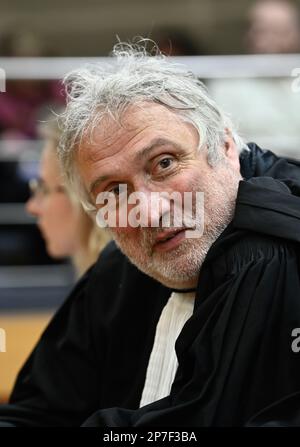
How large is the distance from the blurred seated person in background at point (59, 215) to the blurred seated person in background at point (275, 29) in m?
1.55

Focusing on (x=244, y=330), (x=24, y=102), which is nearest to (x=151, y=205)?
(x=244, y=330)

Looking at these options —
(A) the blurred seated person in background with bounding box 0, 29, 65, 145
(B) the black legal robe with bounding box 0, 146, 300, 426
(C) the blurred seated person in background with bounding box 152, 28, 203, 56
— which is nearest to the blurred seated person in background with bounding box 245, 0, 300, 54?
(C) the blurred seated person in background with bounding box 152, 28, 203, 56

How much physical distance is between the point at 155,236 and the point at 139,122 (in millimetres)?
245

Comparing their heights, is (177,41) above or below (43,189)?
above

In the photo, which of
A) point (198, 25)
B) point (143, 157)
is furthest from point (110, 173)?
point (198, 25)

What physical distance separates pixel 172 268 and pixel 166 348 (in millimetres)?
242

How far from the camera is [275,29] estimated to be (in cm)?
412

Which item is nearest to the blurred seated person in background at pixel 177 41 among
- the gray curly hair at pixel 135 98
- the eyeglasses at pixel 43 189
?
the eyeglasses at pixel 43 189

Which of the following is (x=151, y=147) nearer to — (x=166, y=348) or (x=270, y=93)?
(x=166, y=348)

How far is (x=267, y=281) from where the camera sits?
1.63m

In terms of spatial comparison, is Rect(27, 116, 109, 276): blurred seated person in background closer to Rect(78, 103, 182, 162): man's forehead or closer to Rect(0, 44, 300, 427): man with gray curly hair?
Rect(0, 44, 300, 427): man with gray curly hair

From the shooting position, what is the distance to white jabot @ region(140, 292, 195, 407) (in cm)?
189

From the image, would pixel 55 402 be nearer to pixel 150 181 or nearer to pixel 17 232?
pixel 150 181

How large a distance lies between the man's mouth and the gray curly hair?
0.58 ft
